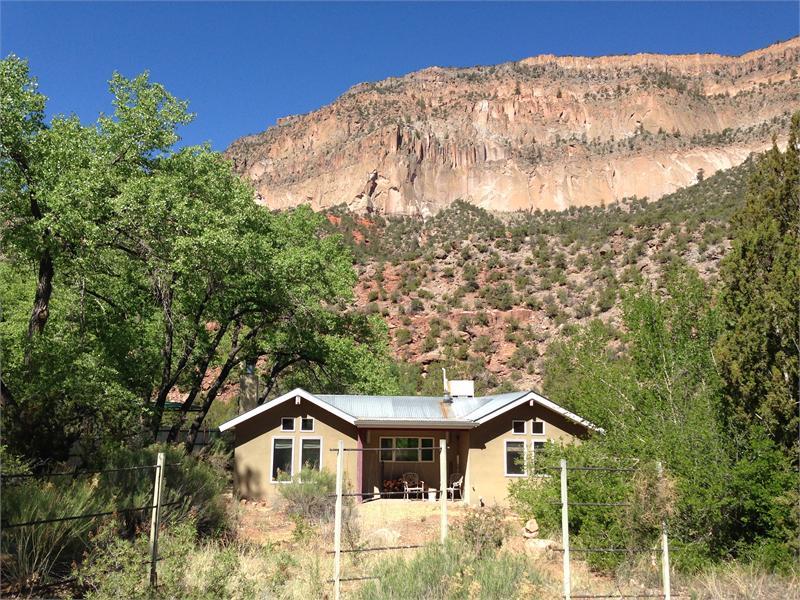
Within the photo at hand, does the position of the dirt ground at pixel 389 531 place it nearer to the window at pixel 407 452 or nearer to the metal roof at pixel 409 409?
the window at pixel 407 452

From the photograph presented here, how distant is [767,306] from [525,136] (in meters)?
99.6

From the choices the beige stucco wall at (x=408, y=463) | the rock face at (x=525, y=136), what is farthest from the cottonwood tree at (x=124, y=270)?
the rock face at (x=525, y=136)

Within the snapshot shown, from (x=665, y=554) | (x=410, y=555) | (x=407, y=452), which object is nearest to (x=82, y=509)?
(x=410, y=555)

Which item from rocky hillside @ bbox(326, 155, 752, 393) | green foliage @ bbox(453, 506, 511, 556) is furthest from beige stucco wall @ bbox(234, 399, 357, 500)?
rocky hillside @ bbox(326, 155, 752, 393)

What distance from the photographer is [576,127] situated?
345 ft

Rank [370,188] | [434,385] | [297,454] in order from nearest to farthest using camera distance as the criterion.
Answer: [297,454], [434,385], [370,188]

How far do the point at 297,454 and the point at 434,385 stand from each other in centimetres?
2177

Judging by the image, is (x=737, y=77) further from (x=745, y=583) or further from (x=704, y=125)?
(x=745, y=583)

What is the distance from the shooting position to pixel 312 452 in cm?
2166

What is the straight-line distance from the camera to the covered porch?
854 inches

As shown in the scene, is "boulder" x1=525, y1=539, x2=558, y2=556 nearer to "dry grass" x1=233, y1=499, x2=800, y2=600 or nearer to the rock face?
"dry grass" x1=233, y1=499, x2=800, y2=600

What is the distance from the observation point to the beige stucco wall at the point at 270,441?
21266 millimetres

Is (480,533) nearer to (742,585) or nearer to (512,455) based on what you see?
(742,585)

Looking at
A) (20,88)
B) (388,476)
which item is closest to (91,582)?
(20,88)
